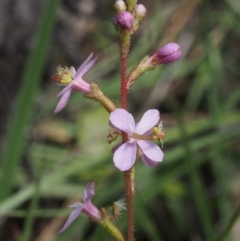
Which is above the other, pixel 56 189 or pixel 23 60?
pixel 23 60

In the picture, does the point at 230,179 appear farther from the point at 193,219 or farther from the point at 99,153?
the point at 99,153

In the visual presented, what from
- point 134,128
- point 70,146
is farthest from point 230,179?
point 134,128

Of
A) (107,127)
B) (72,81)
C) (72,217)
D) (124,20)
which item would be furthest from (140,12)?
(107,127)

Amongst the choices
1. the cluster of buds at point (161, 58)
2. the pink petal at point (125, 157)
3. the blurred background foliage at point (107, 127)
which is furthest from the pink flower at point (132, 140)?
the blurred background foliage at point (107, 127)

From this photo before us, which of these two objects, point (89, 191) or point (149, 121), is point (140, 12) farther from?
point (89, 191)

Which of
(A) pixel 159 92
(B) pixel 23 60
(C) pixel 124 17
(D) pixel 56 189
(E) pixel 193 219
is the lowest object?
(C) pixel 124 17

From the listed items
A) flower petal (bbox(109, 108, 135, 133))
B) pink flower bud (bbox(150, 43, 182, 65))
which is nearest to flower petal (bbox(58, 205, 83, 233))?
flower petal (bbox(109, 108, 135, 133))

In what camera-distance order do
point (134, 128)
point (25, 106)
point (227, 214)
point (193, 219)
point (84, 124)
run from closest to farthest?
point (134, 128)
point (25, 106)
point (227, 214)
point (193, 219)
point (84, 124)

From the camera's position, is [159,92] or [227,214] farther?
[159,92]
